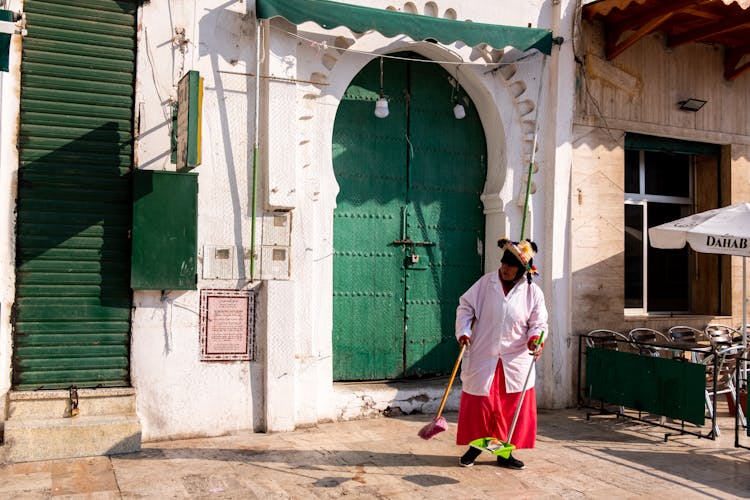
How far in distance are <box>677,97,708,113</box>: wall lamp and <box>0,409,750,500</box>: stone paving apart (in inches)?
160

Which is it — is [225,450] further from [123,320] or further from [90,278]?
[90,278]

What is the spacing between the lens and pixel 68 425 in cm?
591

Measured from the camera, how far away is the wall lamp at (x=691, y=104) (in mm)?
9234

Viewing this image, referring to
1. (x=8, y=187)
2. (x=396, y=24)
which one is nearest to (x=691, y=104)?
(x=396, y=24)

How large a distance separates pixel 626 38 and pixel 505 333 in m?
4.48

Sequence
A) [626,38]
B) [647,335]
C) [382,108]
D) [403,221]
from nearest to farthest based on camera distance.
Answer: [382,108] < [403,221] < [626,38] < [647,335]

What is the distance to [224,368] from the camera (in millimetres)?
6777

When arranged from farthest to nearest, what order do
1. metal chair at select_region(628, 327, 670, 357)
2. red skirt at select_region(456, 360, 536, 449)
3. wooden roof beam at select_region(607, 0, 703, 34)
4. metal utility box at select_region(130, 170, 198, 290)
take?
metal chair at select_region(628, 327, 670, 357)
wooden roof beam at select_region(607, 0, 703, 34)
metal utility box at select_region(130, 170, 198, 290)
red skirt at select_region(456, 360, 536, 449)

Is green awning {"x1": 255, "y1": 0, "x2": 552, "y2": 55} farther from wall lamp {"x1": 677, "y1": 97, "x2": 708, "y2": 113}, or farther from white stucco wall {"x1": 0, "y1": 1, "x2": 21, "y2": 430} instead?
wall lamp {"x1": 677, "y1": 97, "x2": 708, "y2": 113}

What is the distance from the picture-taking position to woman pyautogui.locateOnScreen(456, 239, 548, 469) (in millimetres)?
5875

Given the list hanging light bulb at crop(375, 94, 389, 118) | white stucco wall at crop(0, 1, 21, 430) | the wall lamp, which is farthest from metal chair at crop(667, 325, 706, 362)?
white stucco wall at crop(0, 1, 21, 430)

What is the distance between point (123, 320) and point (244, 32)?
2760 mm

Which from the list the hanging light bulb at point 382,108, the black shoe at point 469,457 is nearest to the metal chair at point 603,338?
the black shoe at point 469,457

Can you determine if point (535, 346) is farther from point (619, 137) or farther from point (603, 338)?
point (619, 137)
